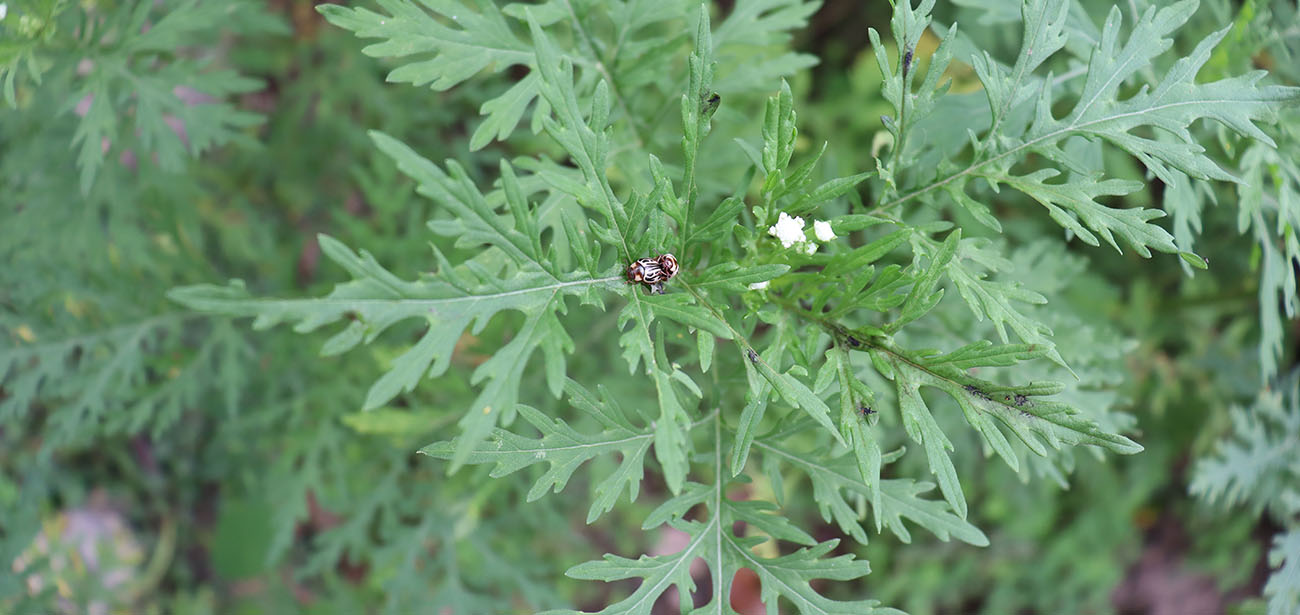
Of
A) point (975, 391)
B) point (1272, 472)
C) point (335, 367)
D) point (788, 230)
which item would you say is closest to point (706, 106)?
point (788, 230)

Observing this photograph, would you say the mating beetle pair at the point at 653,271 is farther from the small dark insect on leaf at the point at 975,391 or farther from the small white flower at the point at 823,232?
the small dark insect on leaf at the point at 975,391

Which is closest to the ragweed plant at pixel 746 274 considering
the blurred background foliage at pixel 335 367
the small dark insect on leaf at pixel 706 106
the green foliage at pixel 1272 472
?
the small dark insect on leaf at pixel 706 106

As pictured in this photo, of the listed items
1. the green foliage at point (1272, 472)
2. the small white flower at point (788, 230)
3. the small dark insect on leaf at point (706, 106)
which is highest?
the small dark insect on leaf at point (706, 106)

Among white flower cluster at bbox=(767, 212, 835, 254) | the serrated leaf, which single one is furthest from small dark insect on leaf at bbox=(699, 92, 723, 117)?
the serrated leaf

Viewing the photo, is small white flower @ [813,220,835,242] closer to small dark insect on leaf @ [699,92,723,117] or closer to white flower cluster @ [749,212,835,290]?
white flower cluster @ [749,212,835,290]

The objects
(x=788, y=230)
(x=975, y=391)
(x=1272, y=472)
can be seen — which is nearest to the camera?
(x=975, y=391)

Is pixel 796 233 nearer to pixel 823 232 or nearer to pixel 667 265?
pixel 823 232
